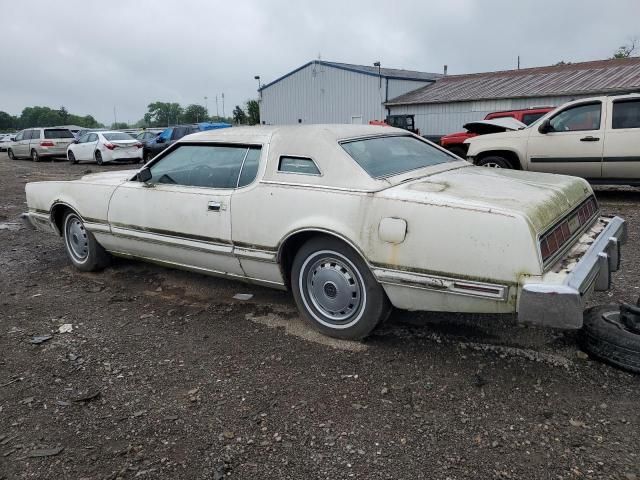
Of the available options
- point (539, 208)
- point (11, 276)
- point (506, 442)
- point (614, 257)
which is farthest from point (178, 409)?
point (11, 276)

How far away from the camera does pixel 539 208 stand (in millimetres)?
2816

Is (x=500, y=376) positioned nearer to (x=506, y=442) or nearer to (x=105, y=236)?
(x=506, y=442)

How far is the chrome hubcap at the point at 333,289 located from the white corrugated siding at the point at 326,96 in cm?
2458

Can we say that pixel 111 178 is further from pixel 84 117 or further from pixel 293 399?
pixel 84 117

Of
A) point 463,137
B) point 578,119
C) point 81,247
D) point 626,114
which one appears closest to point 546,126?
point 578,119

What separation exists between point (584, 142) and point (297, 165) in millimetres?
6141

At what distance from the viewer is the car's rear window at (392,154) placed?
340 cm

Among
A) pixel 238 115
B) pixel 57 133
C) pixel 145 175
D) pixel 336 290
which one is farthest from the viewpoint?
pixel 238 115

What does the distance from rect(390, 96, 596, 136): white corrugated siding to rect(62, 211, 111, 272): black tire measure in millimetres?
19899

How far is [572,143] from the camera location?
795cm

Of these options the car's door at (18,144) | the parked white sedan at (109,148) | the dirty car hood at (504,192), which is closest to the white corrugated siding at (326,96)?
the parked white sedan at (109,148)

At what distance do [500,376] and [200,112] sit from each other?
8924cm

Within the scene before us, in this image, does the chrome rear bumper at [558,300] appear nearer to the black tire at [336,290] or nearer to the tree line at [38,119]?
the black tire at [336,290]

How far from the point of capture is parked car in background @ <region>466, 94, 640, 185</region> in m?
7.56
